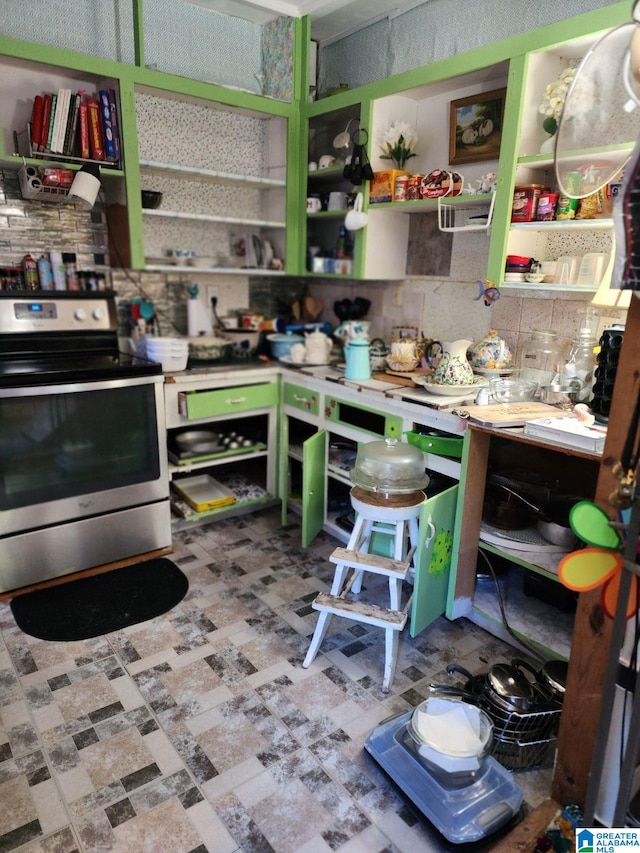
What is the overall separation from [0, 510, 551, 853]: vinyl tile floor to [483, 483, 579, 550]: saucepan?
44 centimetres

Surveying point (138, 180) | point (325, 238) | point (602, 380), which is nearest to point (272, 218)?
point (325, 238)

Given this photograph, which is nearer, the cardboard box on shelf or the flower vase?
the flower vase

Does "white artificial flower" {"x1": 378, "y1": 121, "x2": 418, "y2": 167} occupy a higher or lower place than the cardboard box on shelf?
higher

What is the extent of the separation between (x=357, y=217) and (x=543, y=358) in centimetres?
109

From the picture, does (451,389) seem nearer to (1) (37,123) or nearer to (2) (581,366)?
(2) (581,366)

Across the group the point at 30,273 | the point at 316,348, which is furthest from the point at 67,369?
the point at 316,348

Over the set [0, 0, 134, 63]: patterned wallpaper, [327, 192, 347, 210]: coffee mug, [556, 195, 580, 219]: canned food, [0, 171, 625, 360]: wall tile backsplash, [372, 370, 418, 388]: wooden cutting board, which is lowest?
[372, 370, 418, 388]: wooden cutting board

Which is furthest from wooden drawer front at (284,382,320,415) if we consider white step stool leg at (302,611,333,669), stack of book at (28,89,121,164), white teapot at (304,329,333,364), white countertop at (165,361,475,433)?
stack of book at (28,89,121,164)

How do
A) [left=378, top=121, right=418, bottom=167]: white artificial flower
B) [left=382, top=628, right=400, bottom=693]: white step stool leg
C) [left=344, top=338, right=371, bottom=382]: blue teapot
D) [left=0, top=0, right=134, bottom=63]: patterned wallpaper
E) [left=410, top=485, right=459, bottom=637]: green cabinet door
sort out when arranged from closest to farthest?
[left=382, top=628, right=400, bottom=693]: white step stool leg → [left=410, top=485, right=459, bottom=637]: green cabinet door → [left=0, top=0, right=134, bottom=63]: patterned wallpaper → [left=344, top=338, right=371, bottom=382]: blue teapot → [left=378, top=121, right=418, bottom=167]: white artificial flower

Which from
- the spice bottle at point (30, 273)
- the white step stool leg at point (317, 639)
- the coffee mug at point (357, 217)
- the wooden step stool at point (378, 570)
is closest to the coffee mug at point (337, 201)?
the coffee mug at point (357, 217)

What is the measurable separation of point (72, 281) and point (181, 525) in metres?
1.29

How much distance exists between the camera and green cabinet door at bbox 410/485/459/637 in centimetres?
195

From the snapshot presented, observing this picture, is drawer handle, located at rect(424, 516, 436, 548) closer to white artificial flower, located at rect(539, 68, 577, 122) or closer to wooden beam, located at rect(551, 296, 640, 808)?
wooden beam, located at rect(551, 296, 640, 808)

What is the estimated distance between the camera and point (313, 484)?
2.52 meters
